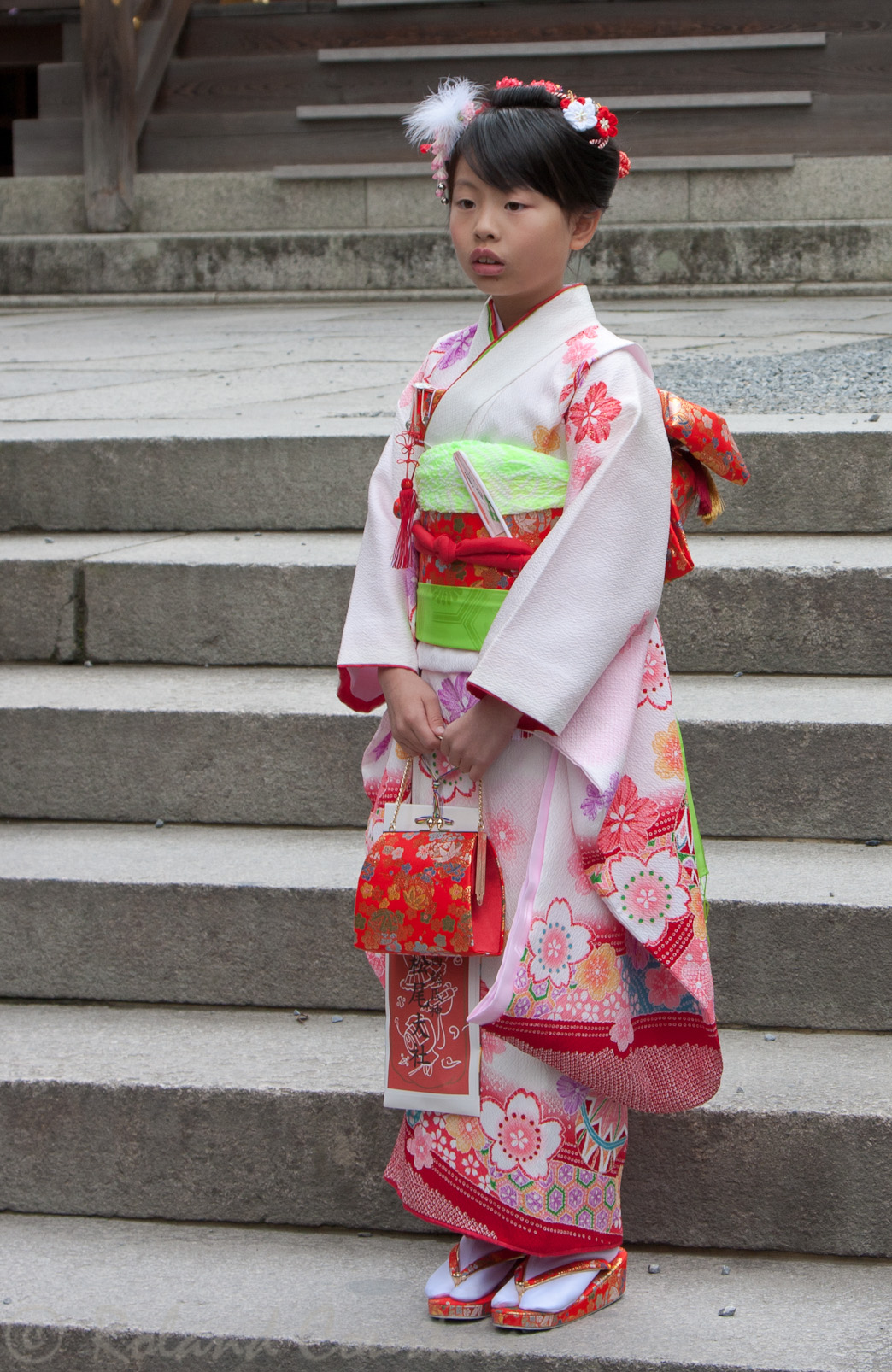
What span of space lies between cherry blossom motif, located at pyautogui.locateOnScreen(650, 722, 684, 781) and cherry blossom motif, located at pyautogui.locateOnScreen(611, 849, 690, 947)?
0.35 feet

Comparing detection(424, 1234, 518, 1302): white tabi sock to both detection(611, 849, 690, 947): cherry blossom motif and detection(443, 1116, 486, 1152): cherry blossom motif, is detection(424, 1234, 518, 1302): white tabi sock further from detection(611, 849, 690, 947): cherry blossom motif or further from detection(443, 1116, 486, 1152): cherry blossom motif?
detection(611, 849, 690, 947): cherry blossom motif

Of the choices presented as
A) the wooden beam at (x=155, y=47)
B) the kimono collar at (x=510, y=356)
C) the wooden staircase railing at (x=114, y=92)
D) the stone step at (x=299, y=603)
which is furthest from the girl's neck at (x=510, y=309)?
the wooden beam at (x=155, y=47)

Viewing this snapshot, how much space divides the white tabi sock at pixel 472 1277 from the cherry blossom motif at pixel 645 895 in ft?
1.60

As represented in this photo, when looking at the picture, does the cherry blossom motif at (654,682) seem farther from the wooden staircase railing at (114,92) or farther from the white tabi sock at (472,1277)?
the wooden staircase railing at (114,92)

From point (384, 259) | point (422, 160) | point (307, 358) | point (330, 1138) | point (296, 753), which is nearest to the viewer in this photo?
point (330, 1138)

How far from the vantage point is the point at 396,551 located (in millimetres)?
1907

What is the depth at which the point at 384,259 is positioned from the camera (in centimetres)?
741

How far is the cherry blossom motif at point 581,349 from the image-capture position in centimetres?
177

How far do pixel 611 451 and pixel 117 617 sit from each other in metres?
1.63

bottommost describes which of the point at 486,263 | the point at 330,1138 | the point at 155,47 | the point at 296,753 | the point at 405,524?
the point at 330,1138

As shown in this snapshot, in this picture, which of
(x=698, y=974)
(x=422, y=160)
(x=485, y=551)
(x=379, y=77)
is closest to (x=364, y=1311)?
(x=698, y=974)

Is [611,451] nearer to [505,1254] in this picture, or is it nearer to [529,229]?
[529,229]

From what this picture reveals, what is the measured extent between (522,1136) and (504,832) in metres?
0.38

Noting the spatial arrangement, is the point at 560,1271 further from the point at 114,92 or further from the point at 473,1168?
the point at 114,92
